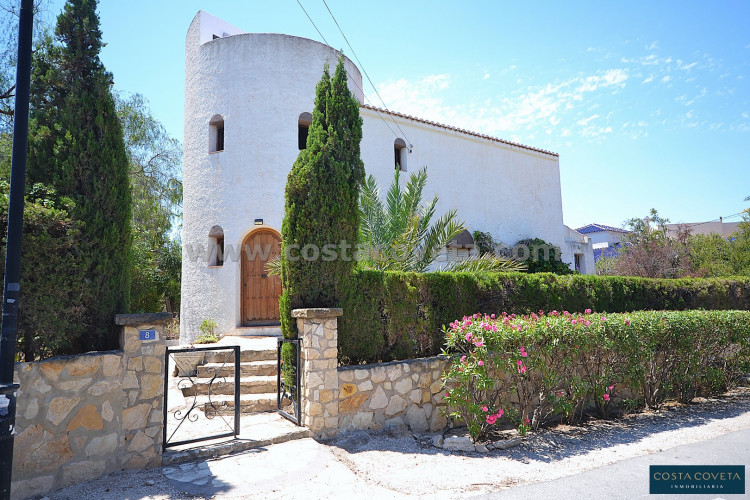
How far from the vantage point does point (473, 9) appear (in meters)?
8.40

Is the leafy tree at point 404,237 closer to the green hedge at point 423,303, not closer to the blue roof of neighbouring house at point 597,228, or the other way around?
the green hedge at point 423,303

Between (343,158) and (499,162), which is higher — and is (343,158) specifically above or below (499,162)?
below

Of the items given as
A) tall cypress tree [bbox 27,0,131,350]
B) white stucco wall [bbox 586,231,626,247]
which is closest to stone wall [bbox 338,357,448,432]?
tall cypress tree [bbox 27,0,131,350]

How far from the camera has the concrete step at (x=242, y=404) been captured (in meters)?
6.65

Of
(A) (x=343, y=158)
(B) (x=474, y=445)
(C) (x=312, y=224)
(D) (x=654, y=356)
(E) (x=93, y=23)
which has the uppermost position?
(E) (x=93, y=23)

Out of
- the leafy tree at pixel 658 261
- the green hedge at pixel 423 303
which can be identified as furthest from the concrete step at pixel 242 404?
the leafy tree at pixel 658 261

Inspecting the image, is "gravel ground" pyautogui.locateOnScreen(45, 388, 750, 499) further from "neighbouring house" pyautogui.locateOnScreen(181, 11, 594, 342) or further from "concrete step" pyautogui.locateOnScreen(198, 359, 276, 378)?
"neighbouring house" pyautogui.locateOnScreen(181, 11, 594, 342)

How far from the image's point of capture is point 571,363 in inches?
255

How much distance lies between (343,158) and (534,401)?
4713mm

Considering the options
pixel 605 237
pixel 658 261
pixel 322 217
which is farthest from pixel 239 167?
pixel 605 237

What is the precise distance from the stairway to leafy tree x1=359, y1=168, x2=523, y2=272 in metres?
2.56

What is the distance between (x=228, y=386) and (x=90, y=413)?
271 cm

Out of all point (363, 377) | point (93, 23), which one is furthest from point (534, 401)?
point (93, 23)

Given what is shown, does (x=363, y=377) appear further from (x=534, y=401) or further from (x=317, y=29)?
(x=317, y=29)
